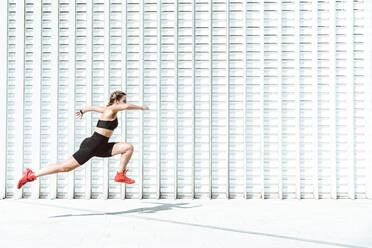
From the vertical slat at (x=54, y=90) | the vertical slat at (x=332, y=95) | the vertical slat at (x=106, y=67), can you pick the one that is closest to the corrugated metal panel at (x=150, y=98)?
the vertical slat at (x=106, y=67)

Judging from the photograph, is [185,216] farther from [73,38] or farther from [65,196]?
[73,38]

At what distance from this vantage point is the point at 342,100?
833 centimetres

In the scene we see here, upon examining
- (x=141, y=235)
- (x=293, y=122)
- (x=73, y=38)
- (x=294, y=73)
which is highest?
(x=73, y=38)

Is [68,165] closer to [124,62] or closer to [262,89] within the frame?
[124,62]

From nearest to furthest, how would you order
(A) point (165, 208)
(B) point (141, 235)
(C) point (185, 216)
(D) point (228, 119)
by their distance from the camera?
(B) point (141, 235) → (C) point (185, 216) → (A) point (165, 208) → (D) point (228, 119)

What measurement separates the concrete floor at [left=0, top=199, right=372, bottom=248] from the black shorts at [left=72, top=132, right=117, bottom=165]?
870mm

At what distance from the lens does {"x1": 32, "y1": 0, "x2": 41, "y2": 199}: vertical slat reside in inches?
327

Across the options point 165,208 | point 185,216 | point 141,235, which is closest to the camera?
point 141,235

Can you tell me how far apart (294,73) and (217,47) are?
1438mm

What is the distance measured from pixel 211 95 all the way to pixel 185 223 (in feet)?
9.25

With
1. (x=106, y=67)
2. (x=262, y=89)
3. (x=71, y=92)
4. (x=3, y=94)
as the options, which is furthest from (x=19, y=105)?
(x=262, y=89)

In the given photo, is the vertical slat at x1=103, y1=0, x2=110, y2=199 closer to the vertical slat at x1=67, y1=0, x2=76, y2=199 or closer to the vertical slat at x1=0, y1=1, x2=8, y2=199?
the vertical slat at x1=67, y1=0, x2=76, y2=199

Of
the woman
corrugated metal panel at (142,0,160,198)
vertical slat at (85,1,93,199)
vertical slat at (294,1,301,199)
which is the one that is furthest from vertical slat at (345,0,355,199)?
vertical slat at (85,1,93,199)

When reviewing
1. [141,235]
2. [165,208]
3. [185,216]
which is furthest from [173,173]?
[141,235]
